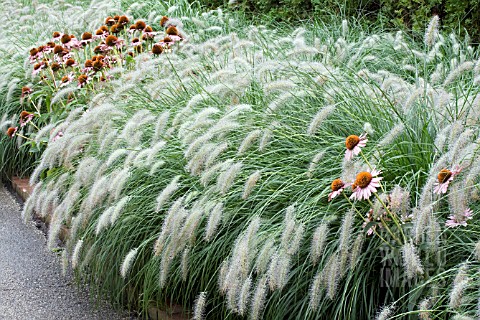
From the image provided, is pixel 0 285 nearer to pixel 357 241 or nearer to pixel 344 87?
pixel 344 87

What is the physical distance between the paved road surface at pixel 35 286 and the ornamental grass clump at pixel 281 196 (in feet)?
0.58

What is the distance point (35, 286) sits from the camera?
4.50 metres

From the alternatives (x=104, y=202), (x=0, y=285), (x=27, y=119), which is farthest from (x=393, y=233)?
(x=27, y=119)

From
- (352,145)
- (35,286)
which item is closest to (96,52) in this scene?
(35,286)

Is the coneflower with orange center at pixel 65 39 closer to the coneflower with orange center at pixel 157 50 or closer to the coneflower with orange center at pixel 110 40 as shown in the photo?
the coneflower with orange center at pixel 110 40

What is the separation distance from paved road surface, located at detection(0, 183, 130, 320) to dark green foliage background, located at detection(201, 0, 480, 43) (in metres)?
3.19

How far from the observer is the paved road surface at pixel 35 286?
414cm

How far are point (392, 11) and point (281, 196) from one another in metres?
4.07

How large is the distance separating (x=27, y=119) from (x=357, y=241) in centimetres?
364

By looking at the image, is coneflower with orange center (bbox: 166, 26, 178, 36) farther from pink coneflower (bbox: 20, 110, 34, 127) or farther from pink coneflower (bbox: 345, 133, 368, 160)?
pink coneflower (bbox: 345, 133, 368, 160)

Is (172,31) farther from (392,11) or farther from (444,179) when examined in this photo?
(444,179)

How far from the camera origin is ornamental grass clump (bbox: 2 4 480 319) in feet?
8.96

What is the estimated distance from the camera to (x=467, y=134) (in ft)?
8.81

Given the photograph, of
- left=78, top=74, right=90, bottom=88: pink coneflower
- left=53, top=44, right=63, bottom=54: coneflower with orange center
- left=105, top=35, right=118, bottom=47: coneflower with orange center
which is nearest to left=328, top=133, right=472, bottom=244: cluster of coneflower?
left=78, top=74, right=90, bottom=88: pink coneflower
